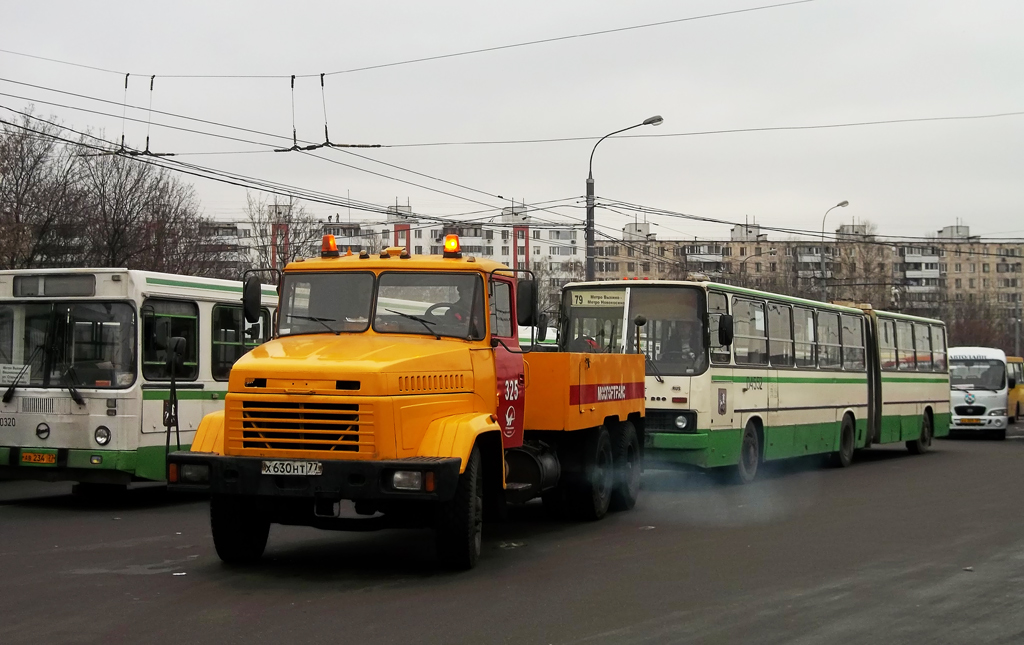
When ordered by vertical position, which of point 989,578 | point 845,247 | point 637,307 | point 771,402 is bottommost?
point 989,578

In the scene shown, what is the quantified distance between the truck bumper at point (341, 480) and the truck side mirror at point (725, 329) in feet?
28.1

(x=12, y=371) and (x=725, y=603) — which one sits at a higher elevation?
(x=12, y=371)

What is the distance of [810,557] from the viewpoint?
1088 centimetres

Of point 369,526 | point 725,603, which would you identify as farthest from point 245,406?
point 725,603

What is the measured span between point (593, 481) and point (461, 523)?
3948 millimetres

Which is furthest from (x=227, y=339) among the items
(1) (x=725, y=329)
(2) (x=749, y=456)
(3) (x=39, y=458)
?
(2) (x=749, y=456)

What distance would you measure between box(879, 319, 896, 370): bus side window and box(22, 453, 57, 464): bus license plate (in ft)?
55.8

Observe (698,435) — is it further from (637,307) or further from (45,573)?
(45,573)

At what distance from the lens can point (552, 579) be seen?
9.69m

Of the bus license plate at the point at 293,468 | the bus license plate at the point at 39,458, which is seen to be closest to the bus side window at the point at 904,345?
the bus license plate at the point at 39,458

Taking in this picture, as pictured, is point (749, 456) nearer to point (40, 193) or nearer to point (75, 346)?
point (75, 346)

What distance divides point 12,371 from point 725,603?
32.5ft

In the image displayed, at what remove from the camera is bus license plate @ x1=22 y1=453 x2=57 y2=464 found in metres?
14.7

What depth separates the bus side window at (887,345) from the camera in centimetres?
2592
